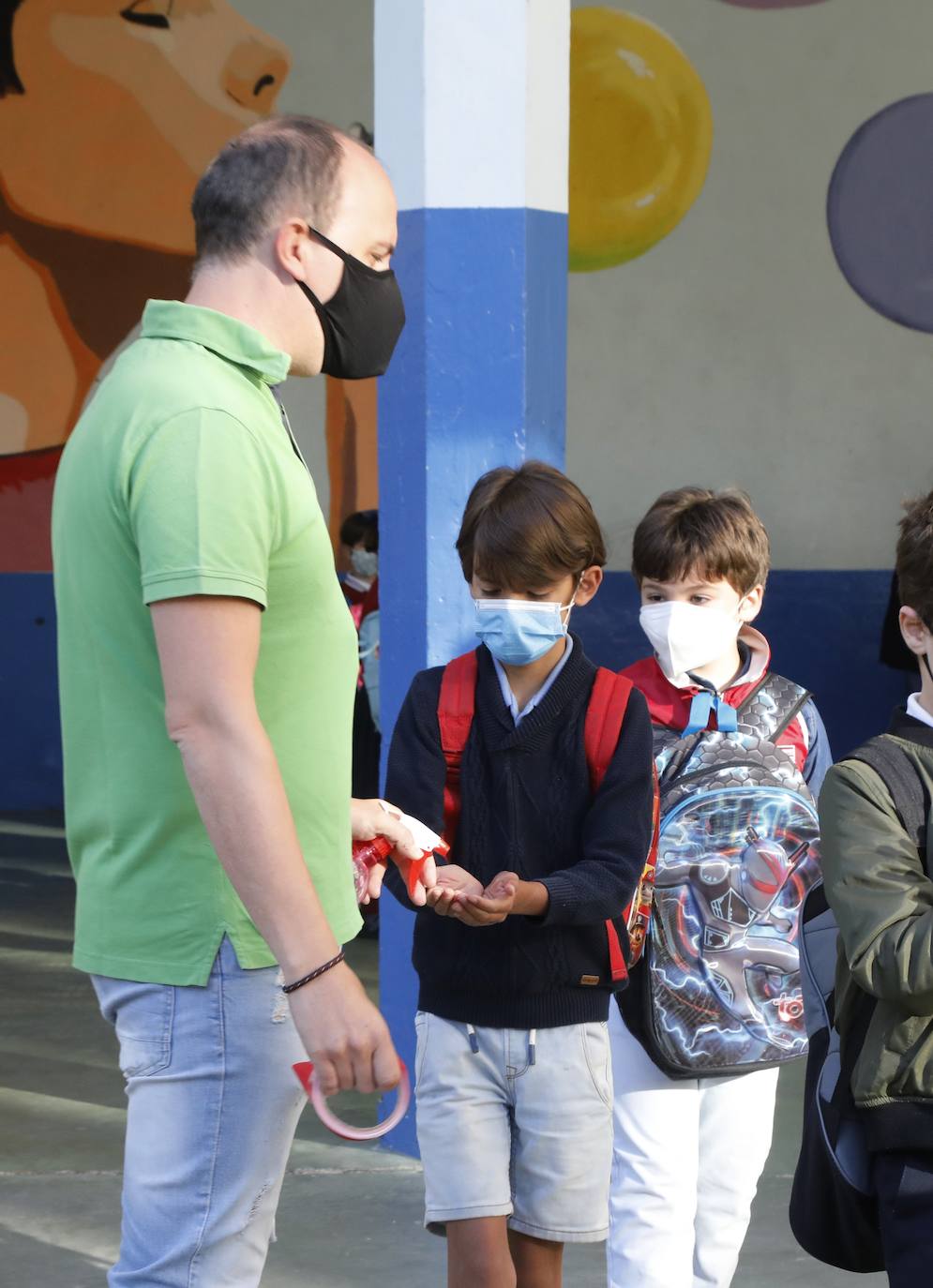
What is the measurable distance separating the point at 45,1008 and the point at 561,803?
3.32 metres

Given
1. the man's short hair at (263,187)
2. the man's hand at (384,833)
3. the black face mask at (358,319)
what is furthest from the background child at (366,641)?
the man's short hair at (263,187)

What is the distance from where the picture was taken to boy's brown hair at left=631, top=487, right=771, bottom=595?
3012 mm

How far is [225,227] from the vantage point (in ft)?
6.22

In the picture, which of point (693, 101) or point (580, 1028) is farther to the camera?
point (693, 101)

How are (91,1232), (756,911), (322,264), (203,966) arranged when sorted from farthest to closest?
(91,1232), (756,911), (322,264), (203,966)

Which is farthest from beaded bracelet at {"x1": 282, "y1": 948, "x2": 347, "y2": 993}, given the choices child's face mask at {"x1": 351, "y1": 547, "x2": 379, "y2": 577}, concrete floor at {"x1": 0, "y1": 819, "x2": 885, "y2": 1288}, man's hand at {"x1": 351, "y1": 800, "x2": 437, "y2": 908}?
child's face mask at {"x1": 351, "y1": 547, "x2": 379, "y2": 577}

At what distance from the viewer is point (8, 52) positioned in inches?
346

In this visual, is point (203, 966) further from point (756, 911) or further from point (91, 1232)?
point (91, 1232)

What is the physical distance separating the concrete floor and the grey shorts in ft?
2.91

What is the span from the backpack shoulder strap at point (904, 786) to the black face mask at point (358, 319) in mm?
782

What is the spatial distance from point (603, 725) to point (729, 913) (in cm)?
43

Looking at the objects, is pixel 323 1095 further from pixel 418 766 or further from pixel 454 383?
pixel 454 383

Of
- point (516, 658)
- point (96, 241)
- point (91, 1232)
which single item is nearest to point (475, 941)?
point (516, 658)

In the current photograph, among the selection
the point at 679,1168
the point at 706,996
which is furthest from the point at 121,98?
the point at 679,1168
